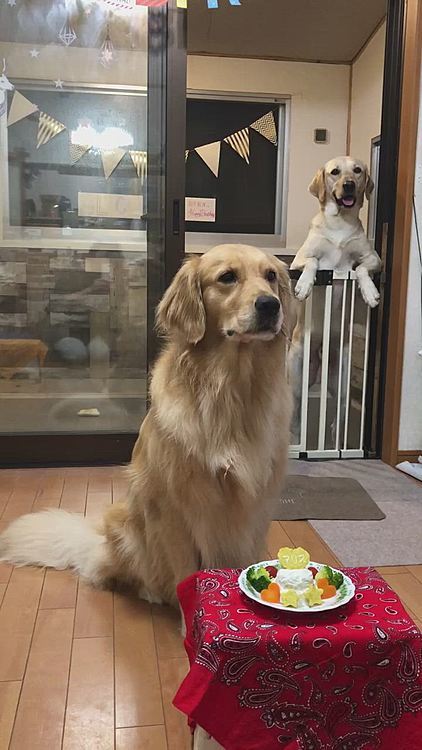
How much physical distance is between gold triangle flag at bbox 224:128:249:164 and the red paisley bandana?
446 centimetres

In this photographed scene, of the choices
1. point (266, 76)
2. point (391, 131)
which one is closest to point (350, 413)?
point (391, 131)

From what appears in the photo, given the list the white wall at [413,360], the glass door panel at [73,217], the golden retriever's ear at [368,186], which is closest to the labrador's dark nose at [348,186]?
the golden retriever's ear at [368,186]

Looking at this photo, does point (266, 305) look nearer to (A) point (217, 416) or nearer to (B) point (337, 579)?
(A) point (217, 416)

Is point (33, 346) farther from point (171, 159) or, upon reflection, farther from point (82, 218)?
point (171, 159)

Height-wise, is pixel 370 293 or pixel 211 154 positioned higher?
pixel 211 154

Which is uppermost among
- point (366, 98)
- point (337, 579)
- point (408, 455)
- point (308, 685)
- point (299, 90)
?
point (299, 90)

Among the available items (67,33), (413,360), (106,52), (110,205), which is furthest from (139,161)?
(413,360)

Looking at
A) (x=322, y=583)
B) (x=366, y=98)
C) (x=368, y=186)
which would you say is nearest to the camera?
(x=322, y=583)

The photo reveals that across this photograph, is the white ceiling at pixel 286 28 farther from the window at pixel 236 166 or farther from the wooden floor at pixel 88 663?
the wooden floor at pixel 88 663

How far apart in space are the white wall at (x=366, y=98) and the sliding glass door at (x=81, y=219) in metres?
1.89

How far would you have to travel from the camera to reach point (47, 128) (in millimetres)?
3062

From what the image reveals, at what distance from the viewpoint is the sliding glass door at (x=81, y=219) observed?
3010 millimetres

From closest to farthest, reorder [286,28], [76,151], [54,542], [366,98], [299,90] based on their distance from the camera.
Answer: [54,542] → [76,151] → [286,28] → [366,98] → [299,90]

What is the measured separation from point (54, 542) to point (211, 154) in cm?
370
